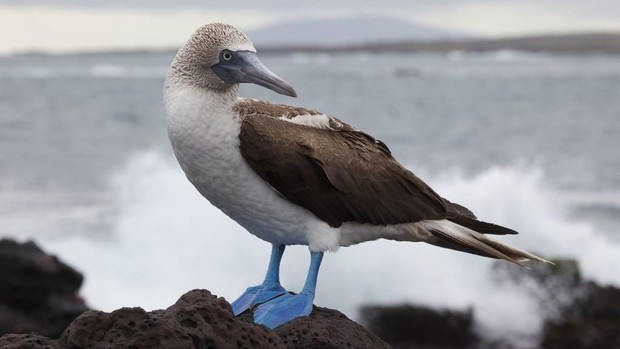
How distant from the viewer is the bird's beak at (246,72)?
5.87 meters

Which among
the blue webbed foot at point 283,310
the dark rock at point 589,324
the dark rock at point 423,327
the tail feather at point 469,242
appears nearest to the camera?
the blue webbed foot at point 283,310

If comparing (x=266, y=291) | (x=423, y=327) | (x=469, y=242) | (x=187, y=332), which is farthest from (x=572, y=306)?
(x=187, y=332)

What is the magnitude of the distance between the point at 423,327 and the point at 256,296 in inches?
266

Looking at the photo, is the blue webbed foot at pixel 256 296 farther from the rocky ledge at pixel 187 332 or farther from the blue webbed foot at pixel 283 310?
the rocky ledge at pixel 187 332

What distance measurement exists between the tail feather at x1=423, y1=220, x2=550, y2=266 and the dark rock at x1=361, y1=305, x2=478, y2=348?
6285 millimetres

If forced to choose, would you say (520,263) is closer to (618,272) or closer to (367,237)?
(367,237)

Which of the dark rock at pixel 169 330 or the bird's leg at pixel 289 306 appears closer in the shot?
the dark rock at pixel 169 330

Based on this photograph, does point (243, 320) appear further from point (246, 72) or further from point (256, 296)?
point (246, 72)

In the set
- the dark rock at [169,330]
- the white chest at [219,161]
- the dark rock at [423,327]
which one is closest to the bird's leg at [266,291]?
the white chest at [219,161]

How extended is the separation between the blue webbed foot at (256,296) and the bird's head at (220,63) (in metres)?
1.22

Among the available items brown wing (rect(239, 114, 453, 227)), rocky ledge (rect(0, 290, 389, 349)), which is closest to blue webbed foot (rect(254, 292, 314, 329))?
rocky ledge (rect(0, 290, 389, 349))

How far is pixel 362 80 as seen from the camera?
214 ft

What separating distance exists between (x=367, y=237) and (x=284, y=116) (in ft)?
2.75

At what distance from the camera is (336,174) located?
20.0 ft
